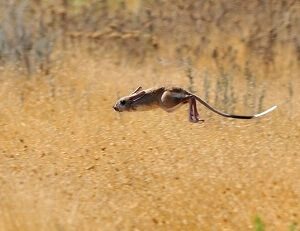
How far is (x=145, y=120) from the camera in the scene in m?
5.28

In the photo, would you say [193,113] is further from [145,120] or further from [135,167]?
[145,120]

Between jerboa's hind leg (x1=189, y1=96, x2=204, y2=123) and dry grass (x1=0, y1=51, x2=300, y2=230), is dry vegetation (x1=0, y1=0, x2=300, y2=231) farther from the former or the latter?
jerboa's hind leg (x1=189, y1=96, x2=204, y2=123)

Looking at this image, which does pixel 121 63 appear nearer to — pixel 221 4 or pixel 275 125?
pixel 221 4

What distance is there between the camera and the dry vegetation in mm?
4426

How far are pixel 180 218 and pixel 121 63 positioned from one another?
103 inches

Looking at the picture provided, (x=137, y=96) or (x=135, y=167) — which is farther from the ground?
(x=137, y=96)

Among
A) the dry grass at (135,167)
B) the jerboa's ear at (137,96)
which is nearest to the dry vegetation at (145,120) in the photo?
the dry grass at (135,167)

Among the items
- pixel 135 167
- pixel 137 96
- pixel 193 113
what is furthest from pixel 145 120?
pixel 193 113

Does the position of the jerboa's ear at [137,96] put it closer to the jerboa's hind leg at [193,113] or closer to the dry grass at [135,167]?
the jerboa's hind leg at [193,113]

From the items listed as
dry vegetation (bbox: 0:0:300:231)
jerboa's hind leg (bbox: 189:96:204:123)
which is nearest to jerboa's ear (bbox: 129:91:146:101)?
jerboa's hind leg (bbox: 189:96:204:123)

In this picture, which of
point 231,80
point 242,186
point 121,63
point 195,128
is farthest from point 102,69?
point 242,186

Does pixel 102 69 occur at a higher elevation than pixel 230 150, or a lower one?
higher

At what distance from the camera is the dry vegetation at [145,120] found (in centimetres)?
443

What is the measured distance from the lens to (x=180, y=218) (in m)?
4.34
